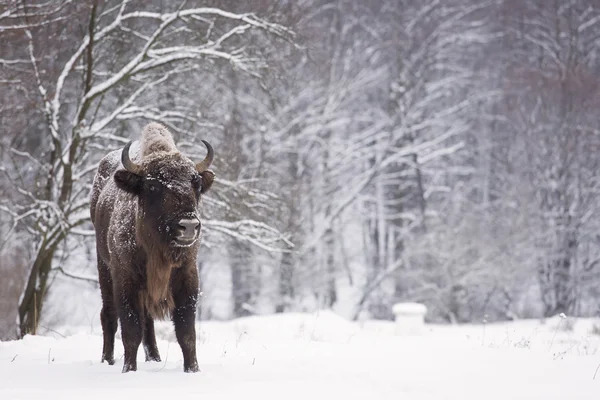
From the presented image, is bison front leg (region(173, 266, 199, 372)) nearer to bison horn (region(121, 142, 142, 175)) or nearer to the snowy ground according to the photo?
the snowy ground

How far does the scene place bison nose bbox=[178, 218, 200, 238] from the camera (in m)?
5.88

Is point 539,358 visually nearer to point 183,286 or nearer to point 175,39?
point 183,286

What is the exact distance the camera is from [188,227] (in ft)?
19.3

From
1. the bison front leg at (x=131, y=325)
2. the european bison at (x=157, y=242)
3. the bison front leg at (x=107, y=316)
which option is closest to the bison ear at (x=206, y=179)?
the european bison at (x=157, y=242)

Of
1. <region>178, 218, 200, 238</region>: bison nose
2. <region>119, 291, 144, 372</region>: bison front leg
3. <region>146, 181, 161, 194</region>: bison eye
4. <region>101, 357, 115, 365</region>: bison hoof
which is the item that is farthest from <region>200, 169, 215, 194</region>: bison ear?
<region>101, 357, 115, 365</region>: bison hoof

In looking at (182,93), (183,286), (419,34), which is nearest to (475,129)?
(419,34)

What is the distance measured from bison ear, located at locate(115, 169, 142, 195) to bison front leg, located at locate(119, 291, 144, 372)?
0.87 m

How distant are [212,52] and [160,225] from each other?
6645 mm

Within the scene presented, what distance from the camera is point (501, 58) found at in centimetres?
3072

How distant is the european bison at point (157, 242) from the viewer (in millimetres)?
6111

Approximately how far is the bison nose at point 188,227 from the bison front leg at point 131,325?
3.19ft

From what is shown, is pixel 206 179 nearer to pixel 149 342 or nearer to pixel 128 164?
pixel 128 164

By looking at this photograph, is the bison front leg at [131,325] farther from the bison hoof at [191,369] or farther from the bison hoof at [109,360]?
the bison hoof at [109,360]

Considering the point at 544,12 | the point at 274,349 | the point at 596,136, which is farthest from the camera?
the point at 544,12
